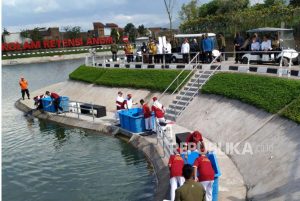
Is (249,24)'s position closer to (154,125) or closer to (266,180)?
(154,125)

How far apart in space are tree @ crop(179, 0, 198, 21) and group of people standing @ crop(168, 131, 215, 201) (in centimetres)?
6787

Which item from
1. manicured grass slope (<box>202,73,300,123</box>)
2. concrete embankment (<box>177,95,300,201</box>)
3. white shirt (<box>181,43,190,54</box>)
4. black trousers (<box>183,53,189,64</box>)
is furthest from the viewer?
black trousers (<box>183,53,189,64</box>)

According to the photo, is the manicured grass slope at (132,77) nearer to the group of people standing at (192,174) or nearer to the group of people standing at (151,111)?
the group of people standing at (151,111)

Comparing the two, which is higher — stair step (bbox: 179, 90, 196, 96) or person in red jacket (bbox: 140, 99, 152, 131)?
stair step (bbox: 179, 90, 196, 96)

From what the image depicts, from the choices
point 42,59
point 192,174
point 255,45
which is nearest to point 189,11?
point 42,59

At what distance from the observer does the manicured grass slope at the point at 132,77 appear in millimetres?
25781

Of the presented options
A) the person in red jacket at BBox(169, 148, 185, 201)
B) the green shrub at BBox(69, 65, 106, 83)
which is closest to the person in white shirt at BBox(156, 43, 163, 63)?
the green shrub at BBox(69, 65, 106, 83)

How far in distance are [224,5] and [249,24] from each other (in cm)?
2660

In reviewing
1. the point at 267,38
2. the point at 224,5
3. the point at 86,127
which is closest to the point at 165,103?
the point at 86,127

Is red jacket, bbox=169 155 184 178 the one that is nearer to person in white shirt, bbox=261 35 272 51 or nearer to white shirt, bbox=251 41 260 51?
person in white shirt, bbox=261 35 272 51

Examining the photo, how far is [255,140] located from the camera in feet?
47.8

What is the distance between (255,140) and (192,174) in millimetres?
8087

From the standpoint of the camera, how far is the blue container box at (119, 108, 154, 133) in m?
19.5

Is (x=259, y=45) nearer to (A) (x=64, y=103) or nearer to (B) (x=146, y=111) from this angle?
(B) (x=146, y=111)
